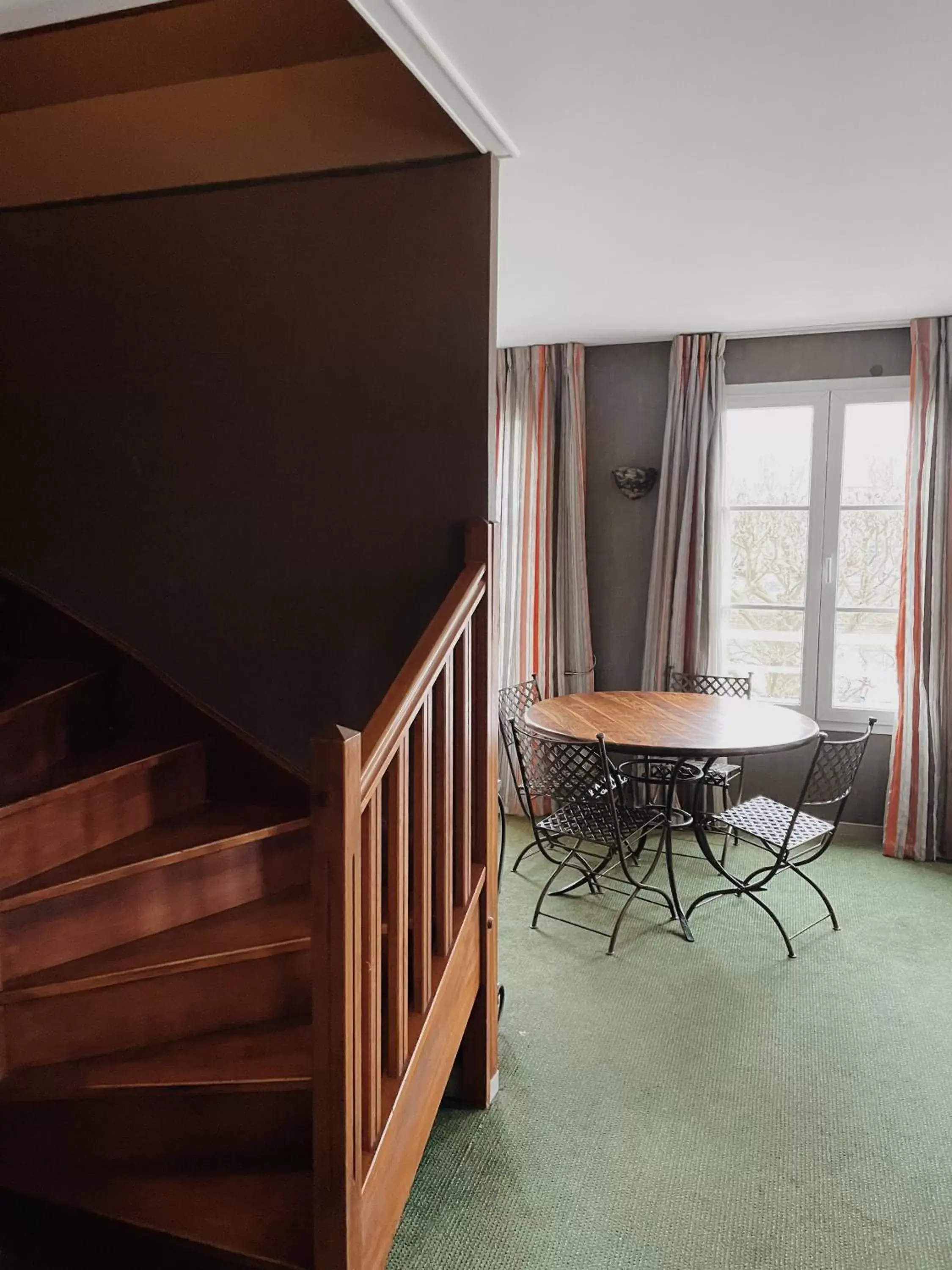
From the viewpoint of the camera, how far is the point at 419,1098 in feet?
6.34

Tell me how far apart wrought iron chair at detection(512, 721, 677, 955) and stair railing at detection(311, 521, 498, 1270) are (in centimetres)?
80

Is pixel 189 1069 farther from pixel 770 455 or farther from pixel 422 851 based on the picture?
pixel 770 455

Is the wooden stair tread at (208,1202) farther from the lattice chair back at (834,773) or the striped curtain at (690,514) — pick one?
the striped curtain at (690,514)

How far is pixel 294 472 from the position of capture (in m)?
2.63

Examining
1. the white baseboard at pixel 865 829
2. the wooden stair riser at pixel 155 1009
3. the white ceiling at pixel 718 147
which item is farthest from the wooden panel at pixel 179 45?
the white baseboard at pixel 865 829

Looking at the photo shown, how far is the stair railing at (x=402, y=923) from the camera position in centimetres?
→ 146

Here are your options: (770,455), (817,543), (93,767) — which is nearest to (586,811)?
(93,767)

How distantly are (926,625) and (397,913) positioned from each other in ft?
11.2

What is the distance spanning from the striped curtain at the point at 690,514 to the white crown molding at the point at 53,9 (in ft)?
10.7

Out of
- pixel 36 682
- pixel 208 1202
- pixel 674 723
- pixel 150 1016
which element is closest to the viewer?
pixel 208 1202

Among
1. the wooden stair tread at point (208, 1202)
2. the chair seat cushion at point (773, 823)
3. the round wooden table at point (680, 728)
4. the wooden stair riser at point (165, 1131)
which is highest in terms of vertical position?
the round wooden table at point (680, 728)

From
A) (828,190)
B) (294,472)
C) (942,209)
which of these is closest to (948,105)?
(828,190)

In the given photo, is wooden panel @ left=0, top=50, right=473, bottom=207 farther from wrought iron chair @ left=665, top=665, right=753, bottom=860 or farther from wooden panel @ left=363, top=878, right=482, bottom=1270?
wrought iron chair @ left=665, top=665, right=753, bottom=860

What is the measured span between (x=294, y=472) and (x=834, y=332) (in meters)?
3.05
